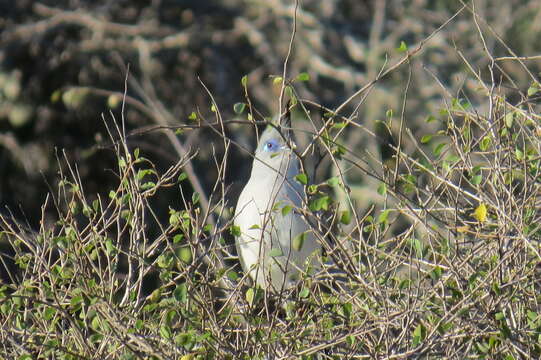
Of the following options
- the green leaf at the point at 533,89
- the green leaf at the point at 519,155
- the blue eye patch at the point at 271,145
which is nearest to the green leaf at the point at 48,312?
the green leaf at the point at 519,155

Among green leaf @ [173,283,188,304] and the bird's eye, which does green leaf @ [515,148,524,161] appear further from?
the bird's eye

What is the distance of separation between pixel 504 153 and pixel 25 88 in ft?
16.7

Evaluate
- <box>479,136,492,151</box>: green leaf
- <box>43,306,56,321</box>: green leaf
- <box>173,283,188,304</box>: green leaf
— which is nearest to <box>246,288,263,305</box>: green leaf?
<box>173,283,188,304</box>: green leaf

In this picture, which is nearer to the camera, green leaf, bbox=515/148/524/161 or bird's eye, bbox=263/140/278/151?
green leaf, bbox=515/148/524/161

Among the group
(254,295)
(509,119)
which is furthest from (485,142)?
(254,295)

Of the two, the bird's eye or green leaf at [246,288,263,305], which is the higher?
green leaf at [246,288,263,305]

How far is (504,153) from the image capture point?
2.98 meters

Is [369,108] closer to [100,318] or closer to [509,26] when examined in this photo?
[509,26]

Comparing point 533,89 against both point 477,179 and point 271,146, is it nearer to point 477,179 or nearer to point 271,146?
point 477,179

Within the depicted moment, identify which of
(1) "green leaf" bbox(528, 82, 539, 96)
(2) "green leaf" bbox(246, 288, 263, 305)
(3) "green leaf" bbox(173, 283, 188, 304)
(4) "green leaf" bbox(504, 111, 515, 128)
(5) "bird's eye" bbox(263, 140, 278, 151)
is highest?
(1) "green leaf" bbox(528, 82, 539, 96)

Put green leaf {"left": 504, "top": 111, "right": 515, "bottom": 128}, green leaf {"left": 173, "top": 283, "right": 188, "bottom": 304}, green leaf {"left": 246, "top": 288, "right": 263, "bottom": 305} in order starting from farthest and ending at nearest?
1. green leaf {"left": 504, "top": 111, "right": 515, "bottom": 128}
2. green leaf {"left": 246, "top": 288, "right": 263, "bottom": 305}
3. green leaf {"left": 173, "top": 283, "right": 188, "bottom": 304}

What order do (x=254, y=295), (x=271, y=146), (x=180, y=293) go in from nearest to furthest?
1. (x=180, y=293)
2. (x=254, y=295)
3. (x=271, y=146)

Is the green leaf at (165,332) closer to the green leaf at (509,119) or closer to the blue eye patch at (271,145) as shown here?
the green leaf at (509,119)

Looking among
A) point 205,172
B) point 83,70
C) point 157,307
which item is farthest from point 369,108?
point 157,307
